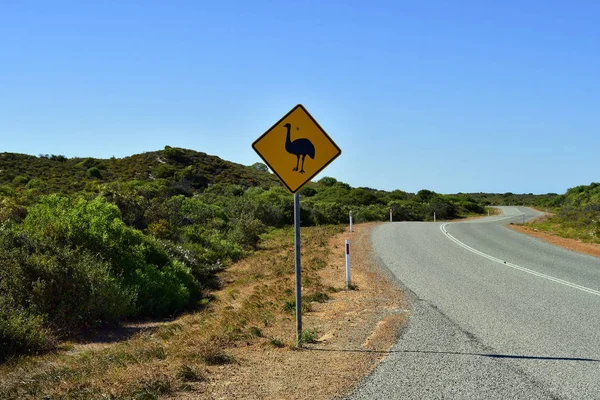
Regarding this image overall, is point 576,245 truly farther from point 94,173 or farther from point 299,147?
point 94,173

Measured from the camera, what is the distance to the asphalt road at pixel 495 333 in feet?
17.1

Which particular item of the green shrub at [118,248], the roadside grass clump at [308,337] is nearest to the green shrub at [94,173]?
the green shrub at [118,248]

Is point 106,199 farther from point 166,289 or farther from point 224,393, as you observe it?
point 224,393

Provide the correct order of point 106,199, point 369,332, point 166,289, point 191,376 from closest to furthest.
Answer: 1. point 191,376
2. point 369,332
3. point 166,289
4. point 106,199

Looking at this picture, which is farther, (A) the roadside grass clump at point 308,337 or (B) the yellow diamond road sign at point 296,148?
(A) the roadside grass clump at point 308,337

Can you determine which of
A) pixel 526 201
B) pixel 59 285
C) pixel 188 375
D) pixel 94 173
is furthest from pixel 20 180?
pixel 526 201

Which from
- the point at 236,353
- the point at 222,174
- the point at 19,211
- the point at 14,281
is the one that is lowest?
the point at 236,353

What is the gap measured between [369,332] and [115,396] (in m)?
3.89

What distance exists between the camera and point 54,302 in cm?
1030

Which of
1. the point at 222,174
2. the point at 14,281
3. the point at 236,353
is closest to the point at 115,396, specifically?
the point at 236,353

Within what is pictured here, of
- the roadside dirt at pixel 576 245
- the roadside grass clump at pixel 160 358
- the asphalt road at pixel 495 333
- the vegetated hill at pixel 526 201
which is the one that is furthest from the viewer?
the vegetated hill at pixel 526 201

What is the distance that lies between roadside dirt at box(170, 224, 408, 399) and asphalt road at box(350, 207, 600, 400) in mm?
281

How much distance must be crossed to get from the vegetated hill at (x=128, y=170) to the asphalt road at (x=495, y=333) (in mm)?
29159

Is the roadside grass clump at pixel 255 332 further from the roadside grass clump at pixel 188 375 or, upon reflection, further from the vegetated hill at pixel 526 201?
the vegetated hill at pixel 526 201
